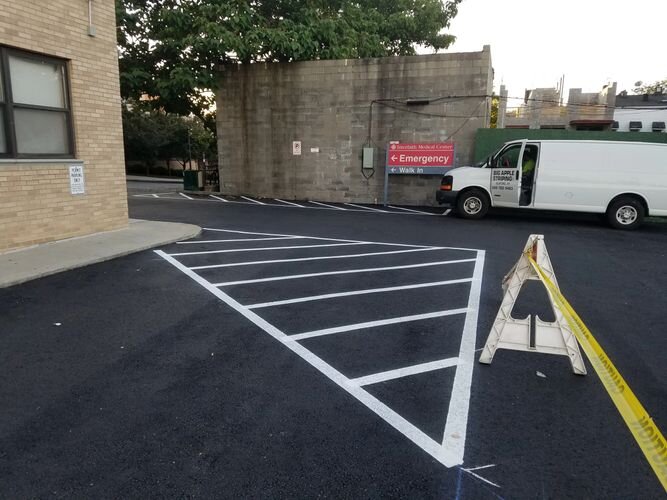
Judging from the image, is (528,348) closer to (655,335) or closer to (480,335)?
(480,335)

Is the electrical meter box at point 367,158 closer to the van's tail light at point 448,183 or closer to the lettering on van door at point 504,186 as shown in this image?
the van's tail light at point 448,183

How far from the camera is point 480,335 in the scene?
186 inches

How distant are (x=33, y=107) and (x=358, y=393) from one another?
7625mm

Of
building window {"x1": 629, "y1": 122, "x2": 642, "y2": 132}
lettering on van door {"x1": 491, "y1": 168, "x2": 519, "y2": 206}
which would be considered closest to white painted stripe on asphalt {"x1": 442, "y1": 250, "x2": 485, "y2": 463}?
lettering on van door {"x1": 491, "y1": 168, "x2": 519, "y2": 206}

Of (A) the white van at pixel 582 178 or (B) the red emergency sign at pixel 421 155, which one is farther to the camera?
(B) the red emergency sign at pixel 421 155

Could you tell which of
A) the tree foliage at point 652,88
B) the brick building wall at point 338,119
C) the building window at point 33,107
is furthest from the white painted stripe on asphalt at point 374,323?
the tree foliage at point 652,88

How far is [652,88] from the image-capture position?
56.7 metres

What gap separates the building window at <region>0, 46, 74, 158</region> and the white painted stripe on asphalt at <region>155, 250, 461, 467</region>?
4802 millimetres

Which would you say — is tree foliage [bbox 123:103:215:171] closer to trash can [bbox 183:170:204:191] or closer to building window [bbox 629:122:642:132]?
trash can [bbox 183:170:204:191]

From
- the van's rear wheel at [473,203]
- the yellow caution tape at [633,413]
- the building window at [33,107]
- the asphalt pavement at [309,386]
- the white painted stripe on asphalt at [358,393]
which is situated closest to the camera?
the yellow caution tape at [633,413]

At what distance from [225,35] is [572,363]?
1502 cm

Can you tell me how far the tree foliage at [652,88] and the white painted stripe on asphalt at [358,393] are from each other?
207 feet

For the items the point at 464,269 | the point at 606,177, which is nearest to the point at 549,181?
the point at 606,177

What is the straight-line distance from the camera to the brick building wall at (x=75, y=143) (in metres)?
7.52
